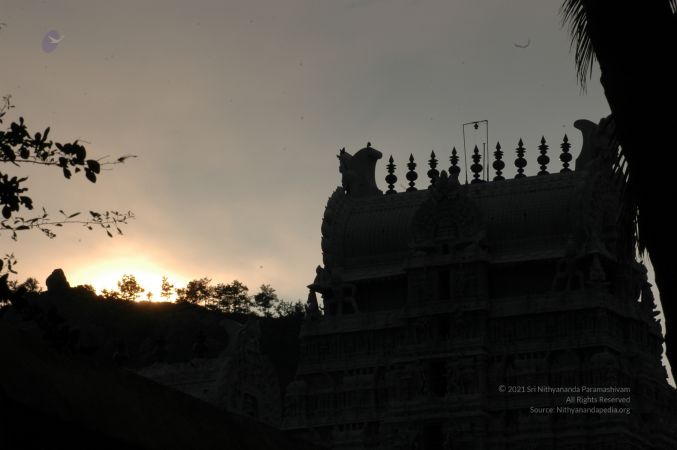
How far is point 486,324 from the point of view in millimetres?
65125

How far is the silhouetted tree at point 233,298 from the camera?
154125 millimetres

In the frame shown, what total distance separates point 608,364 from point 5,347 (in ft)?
135

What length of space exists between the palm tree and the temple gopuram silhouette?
50555mm

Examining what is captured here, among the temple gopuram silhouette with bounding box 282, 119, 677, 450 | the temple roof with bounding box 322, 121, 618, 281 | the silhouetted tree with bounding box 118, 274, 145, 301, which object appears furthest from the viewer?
the silhouetted tree with bounding box 118, 274, 145, 301

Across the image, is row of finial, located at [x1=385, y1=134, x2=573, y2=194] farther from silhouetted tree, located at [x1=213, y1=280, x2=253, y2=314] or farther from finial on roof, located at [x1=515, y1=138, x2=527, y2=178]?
silhouetted tree, located at [x1=213, y1=280, x2=253, y2=314]

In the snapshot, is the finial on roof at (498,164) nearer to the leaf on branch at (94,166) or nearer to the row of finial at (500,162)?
the row of finial at (500,162)

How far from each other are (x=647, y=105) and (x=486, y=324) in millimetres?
54906

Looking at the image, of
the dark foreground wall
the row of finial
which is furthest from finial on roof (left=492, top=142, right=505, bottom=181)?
the dark foreground wall

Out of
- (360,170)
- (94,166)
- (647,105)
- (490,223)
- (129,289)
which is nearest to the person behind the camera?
(647,105)

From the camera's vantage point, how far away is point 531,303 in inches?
2542

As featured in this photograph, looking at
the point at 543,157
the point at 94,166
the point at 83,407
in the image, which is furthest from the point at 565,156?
the point at 94,166

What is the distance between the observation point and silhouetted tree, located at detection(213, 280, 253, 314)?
154125 mm

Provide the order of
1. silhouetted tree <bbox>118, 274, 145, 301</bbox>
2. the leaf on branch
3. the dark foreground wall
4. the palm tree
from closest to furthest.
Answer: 1. the palm tree
2. the leaf on branch
3. the dark foreground wall
4. silhouetted tree <bbox>118, 274, 145, 301</bbox>

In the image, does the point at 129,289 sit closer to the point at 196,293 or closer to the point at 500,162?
the point at 196,293
